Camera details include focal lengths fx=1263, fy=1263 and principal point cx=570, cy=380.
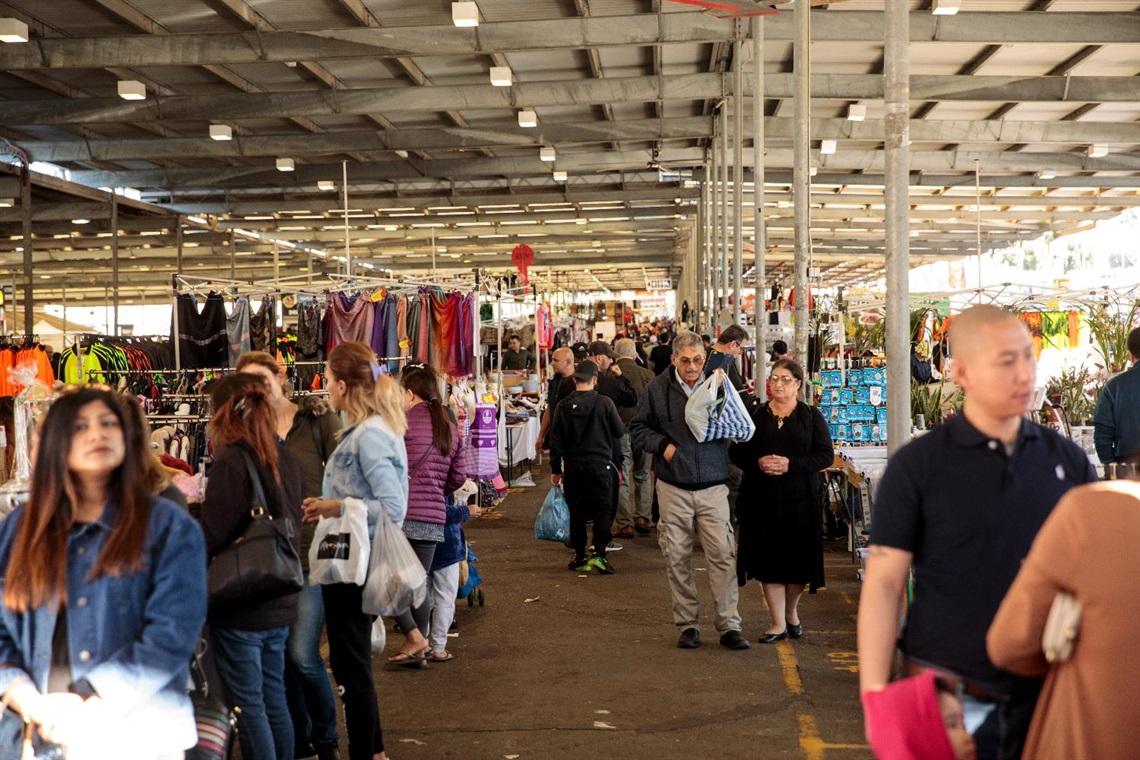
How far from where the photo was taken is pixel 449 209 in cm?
3003

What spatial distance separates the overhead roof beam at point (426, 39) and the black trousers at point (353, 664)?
30.1 feet

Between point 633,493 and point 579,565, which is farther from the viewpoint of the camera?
point 633,493

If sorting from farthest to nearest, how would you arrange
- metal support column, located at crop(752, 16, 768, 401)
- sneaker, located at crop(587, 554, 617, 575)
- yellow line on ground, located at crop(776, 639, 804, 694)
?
metal support column, located at crop(752, 16, 768, 401), sneaker, located at crop(587, 554, 617, 575), yellow line on ground, located at crop(776, 639, 804, 694)

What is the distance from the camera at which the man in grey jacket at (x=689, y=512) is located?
714 centimetres

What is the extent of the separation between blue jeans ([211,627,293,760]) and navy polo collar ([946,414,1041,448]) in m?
2.36

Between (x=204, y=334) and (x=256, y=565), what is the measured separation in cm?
835

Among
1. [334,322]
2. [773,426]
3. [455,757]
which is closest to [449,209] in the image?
[334,322]

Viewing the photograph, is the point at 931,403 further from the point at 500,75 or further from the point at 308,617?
the point at 500,75

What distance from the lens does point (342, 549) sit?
188 inches

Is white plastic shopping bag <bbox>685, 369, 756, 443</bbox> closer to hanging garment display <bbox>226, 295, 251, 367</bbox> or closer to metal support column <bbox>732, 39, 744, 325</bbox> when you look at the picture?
hanging garment display <bbox>226, 295, 251, 367</bbox>

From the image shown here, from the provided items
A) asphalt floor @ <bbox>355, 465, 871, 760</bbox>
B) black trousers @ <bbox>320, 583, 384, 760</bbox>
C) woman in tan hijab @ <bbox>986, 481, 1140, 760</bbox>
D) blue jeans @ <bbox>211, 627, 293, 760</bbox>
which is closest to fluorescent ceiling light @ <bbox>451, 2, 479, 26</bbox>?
asphalt floor @ <bbox>355, 465, 871, 760</bbox>

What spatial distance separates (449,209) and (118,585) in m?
27.5

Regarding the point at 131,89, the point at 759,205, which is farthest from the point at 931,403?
the point at 131,89

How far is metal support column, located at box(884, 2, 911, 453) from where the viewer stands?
6168mm
